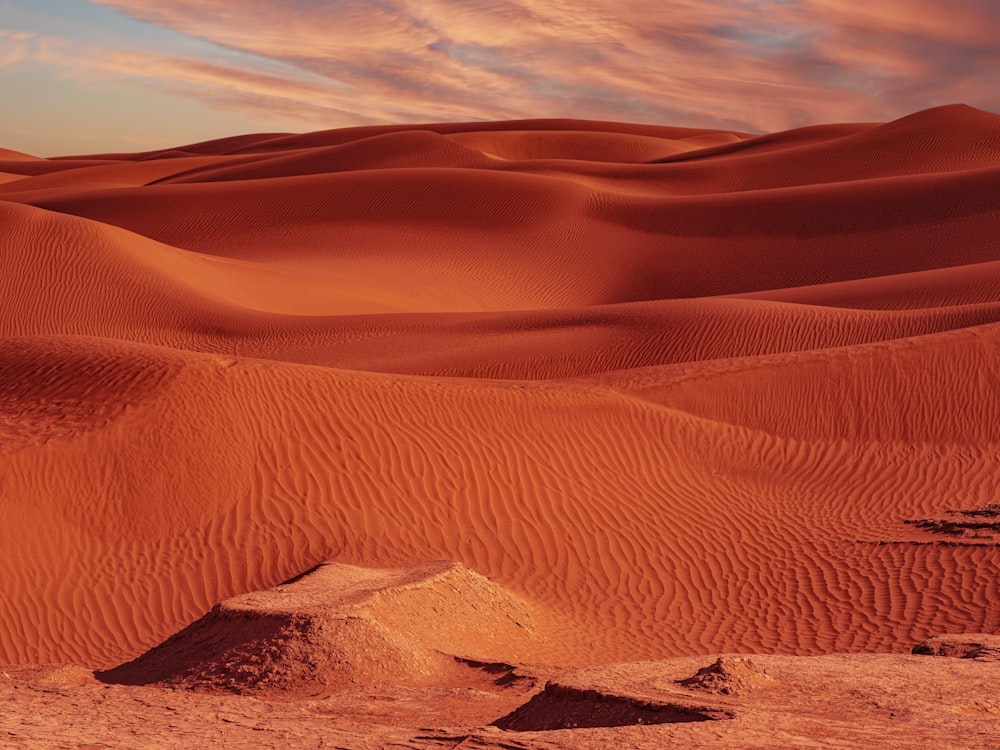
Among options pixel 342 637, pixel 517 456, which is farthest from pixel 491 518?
pixel 342 637

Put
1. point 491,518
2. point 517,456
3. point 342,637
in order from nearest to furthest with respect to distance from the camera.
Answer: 1. point 342,637
2. point 491,518
3. point 517,456

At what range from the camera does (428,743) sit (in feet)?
16.7

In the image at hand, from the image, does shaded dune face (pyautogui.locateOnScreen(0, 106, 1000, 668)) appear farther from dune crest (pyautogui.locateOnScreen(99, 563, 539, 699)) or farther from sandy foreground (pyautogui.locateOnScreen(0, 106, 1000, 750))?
dune crest (pyautogui.locateOnScreen(99, 563, 539, 699))

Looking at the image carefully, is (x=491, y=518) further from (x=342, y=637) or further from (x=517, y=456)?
(x=342, y=637)

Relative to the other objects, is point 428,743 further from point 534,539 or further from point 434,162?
point 434,162

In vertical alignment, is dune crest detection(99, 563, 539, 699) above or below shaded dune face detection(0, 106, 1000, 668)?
below

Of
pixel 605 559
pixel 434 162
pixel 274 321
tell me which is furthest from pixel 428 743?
pixel 434 162

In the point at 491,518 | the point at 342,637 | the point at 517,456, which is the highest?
the point at 517,456

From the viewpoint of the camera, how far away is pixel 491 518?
41.1 feet

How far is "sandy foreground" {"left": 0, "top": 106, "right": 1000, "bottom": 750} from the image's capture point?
19.9 feet

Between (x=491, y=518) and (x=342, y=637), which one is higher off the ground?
(x=491, y=518)

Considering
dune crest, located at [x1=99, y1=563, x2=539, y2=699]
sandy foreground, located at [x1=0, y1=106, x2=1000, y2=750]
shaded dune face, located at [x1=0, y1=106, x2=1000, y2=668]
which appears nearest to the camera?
sandy foreground, located at [x1=0, y1=106, x2=1000, y2=750]

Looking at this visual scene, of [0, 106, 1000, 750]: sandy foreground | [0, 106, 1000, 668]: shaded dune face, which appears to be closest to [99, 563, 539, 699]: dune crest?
[0, 106, 1000, 750]: sandy foreground

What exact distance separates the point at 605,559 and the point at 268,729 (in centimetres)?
710
